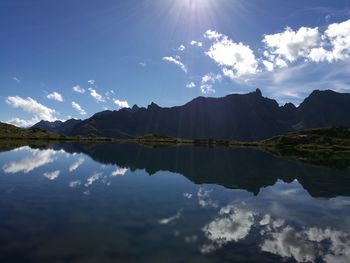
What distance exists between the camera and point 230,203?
40094 millimetres

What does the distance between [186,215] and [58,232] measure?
12.1 m

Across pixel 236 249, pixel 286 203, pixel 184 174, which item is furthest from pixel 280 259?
pixel 184 174

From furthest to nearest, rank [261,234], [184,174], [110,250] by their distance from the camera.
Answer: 1. [184,174]
2. [261,234]
3. [110,250]

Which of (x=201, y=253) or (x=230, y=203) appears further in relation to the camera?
(x=230, y=203)

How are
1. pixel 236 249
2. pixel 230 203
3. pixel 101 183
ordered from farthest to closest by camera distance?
1. pixel 101 183
2. pixel 230 203
3. pixel 236 249

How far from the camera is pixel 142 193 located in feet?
146

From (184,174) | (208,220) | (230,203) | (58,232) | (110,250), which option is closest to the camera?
(110,250)

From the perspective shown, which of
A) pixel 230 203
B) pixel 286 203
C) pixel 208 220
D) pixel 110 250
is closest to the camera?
pixel 110 250

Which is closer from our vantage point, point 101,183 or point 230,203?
point 230,203

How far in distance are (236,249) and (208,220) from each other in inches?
295

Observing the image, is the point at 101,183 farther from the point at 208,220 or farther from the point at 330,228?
the point at 330,228

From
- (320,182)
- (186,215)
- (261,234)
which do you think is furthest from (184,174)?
(261,234)

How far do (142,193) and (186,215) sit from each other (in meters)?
13.5

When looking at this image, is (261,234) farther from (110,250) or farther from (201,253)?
(110,250)
